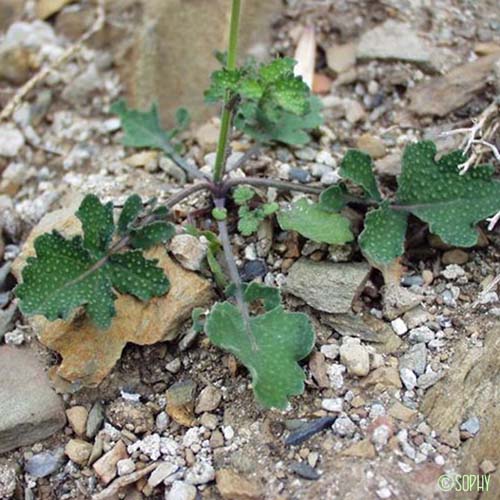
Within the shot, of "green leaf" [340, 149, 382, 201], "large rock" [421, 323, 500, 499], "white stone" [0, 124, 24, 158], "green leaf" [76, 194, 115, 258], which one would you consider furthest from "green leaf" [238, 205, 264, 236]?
"white stone" [0, 124, 24, 158]

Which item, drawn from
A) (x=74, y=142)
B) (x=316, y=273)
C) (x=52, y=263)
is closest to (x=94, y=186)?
(x=74, y=142)

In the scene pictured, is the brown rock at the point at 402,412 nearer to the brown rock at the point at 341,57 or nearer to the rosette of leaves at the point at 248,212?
the rosette of leaves at the point at 248,212

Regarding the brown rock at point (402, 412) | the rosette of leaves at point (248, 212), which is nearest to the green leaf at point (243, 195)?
the rosette of leaves at point (248, 212)

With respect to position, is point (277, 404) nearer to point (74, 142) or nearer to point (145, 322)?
point (145, 322)

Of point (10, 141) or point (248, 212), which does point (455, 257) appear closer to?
point (248, 212)

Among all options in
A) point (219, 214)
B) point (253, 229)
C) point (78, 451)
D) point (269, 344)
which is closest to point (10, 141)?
point (219, 214)

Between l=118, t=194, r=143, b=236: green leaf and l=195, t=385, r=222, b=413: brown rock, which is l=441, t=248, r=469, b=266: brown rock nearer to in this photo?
l=195, t=385, r=222, b=413: brown rock
